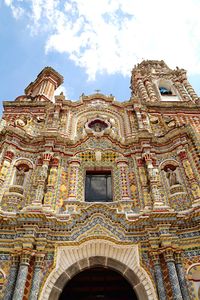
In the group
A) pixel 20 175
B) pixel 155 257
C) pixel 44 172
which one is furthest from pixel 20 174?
pixel 155 257

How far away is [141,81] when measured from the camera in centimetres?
1761

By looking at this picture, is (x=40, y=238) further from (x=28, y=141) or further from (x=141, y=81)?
(x=141, y=81)

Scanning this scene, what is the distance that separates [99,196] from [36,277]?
344cm

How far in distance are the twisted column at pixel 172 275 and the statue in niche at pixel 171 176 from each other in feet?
9.27

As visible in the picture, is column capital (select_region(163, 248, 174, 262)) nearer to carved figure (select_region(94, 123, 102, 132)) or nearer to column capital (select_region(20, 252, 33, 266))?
column capital (select_region(20, 252, 33, 266))

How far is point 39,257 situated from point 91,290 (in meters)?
2.38

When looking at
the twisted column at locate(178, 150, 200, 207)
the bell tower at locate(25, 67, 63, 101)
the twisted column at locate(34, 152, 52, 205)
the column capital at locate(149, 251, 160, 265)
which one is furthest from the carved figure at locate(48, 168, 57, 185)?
the bell tower at locate(25, 67, 63, 101)

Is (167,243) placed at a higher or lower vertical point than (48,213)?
lower

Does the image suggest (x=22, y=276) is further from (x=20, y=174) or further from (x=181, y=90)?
(x=181, y=90)

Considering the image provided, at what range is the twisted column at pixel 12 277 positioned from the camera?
6258 millimetres

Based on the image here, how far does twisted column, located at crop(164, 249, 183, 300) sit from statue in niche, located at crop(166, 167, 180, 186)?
2.83 meters

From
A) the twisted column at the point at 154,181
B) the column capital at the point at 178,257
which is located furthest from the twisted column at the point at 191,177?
the column capital at the point at 178,257

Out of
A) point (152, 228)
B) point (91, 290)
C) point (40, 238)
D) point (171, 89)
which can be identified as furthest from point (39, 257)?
point (171, 89)

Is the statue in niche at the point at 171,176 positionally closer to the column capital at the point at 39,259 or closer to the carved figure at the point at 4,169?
the column capital at the point at 39,259
